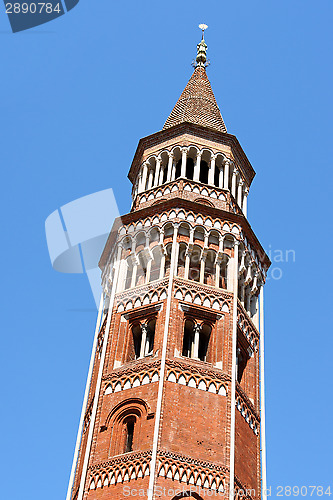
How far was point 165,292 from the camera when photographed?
29.2m

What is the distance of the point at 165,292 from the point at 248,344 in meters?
3.48

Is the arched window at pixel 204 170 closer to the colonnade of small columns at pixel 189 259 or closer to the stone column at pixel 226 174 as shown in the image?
the stone column at pixel 226 174

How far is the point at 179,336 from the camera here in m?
28.0

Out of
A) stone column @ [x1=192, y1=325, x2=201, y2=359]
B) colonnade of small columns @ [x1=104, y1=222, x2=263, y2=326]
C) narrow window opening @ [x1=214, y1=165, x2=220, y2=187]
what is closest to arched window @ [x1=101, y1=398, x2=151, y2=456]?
stone column @ [x1=192, y1=325, x2=201, y2=359]

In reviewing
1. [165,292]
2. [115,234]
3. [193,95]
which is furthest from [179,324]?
[193,95]

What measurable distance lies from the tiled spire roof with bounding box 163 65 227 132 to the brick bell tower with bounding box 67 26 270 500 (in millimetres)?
291

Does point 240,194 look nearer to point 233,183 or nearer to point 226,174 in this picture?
point 233,183

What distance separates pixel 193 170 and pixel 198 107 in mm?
4391

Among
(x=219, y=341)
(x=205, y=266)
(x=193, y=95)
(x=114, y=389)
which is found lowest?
(x=114, y=389)

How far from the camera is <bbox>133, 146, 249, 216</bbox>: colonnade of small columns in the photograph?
34156mm

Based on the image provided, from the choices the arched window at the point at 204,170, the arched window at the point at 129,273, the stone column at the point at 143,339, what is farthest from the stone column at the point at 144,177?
the stone column at the point at 143,339

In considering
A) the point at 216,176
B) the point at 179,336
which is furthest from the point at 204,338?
the point at 216,176

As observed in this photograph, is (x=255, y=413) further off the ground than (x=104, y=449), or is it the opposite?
(x=255, y=413)

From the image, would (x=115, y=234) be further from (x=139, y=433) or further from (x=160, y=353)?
(x=139, y=433)
